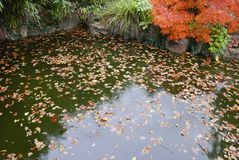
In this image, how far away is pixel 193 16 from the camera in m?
8.98

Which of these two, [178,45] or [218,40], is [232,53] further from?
[178,45]

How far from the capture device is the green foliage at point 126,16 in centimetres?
1013

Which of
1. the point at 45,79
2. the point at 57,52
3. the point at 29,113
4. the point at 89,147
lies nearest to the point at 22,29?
the point at 57,52

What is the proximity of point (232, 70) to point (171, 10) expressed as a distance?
2610 mm

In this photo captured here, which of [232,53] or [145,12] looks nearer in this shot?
[232,53]

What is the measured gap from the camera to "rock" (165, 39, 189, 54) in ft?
32.0

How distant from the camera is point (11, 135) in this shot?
568cm

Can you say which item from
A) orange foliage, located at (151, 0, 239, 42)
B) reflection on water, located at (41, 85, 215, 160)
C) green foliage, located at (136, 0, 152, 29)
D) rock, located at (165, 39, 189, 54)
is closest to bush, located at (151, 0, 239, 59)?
orange foliage, located at (151, 0, 239, 42)

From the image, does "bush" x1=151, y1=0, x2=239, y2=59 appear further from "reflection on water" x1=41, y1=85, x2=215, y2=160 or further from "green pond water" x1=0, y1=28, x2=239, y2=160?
"reflection on water" x1=41, y1=85, x2=215, y2=160

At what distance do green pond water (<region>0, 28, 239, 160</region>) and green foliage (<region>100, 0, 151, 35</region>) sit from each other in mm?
868

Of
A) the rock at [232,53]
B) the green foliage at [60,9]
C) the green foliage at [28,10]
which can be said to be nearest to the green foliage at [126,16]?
the green foliage at [60,9]

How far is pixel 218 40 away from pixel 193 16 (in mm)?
1212

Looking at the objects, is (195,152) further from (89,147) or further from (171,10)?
Result: (171,10)

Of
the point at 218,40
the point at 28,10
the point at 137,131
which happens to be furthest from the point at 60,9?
the point at 137,131
